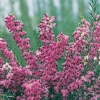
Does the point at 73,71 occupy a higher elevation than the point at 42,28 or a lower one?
lower

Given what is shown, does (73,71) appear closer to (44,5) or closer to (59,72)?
(59,72)

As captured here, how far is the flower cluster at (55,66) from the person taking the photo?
3.64 m

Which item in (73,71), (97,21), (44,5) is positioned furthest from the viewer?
(44,5)

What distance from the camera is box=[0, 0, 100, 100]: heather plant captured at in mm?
3639

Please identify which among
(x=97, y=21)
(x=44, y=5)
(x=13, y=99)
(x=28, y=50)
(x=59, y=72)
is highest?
(x=44, y=5)

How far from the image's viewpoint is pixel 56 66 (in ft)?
12.4

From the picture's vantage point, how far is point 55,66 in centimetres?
373

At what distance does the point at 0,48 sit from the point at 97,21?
1.07 metres

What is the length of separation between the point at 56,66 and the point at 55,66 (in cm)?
4

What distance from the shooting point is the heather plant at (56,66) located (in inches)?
143

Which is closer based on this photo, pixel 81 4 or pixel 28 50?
pixel 28 50

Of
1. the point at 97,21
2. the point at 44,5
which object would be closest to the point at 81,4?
the point at 44,5

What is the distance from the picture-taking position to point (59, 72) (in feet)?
12.3

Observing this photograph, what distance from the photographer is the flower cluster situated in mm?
3637
